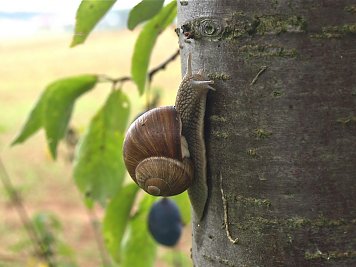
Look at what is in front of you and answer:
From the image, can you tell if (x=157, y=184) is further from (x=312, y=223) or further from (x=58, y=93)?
(x=58, y=93)

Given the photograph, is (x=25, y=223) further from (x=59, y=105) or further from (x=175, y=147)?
(x=175, y=147)

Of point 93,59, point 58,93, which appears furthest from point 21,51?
point 58,93

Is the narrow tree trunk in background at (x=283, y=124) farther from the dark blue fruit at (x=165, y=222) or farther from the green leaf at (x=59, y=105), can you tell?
the dark blue fruit at (x=165, y=222)

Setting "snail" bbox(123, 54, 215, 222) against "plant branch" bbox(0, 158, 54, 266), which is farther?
"plant branch" bbox(0, 158, 54, 266)

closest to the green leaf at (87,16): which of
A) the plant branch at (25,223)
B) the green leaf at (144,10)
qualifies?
the green leaf at (144,10)

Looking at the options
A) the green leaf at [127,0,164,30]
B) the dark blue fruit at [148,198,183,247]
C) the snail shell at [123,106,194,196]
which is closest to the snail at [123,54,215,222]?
the snail shell at [123,106,194,196]

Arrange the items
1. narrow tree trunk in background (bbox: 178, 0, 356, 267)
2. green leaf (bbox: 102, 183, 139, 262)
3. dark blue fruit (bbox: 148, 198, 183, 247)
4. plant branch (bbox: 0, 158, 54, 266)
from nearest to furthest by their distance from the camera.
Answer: narrow tree trunk in background (bbox: 178, 0, 356, 267), green leaf (bbox: 102, 183, 139, 262), dark blue fruit (bbox: 148, 198, 183, 247), plant branch (bbox: 0, 158, 54, 266)

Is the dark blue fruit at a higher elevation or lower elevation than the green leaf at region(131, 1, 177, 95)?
lower

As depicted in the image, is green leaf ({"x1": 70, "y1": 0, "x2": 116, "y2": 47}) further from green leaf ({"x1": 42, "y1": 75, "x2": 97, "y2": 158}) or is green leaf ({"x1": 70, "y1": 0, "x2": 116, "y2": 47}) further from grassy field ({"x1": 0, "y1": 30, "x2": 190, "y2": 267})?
grassy field ({"x1": 0, "y1": 30, "x2": 190, "y2": 267})
